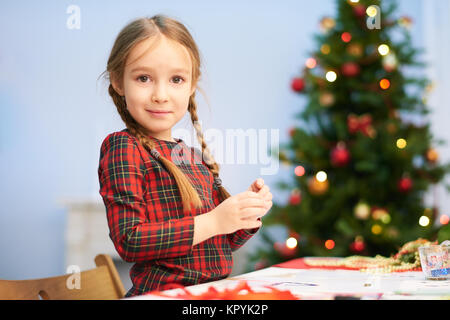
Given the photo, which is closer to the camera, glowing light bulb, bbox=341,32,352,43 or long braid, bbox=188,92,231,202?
long braid, bbox=188,92,231,202

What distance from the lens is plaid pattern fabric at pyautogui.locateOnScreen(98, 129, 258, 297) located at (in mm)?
618

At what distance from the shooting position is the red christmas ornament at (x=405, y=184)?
2.13 m

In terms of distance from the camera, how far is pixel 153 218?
0.67 metres

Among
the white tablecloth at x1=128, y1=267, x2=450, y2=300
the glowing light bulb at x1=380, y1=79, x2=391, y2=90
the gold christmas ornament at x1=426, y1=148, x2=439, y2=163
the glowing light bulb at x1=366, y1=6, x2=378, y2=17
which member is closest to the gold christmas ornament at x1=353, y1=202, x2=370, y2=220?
the gold christmas ornament at x1=426, y1=148, x2=439, y2=163

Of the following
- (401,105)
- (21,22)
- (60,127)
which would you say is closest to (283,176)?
(401,105)

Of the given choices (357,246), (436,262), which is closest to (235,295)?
(436,262)

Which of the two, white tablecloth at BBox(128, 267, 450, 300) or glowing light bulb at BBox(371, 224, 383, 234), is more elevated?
white tablecloth at BBox(128, 267, 450, 300)

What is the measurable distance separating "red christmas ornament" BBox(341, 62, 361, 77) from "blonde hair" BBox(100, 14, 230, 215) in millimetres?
1557

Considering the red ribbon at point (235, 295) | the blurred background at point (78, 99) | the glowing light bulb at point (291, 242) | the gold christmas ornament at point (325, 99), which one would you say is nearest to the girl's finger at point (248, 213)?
the red ribbon at point (235, 295)

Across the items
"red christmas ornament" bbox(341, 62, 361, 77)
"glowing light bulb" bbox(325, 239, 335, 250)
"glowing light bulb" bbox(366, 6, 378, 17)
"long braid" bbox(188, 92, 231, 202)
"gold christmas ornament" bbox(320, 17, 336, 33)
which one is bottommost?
"glowing light bulb" bbox(325, 239, 335, 250)

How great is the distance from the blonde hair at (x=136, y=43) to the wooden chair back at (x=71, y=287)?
25 cm

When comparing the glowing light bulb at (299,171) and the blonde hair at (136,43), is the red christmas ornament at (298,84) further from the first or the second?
the blonde hair at (136,43)

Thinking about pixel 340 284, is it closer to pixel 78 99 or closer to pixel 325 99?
pixel 325 99

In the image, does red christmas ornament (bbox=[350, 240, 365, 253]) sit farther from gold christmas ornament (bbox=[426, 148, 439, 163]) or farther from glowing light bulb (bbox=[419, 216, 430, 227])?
gold christmas ornament (bbox=[426, 148, 439, 163])
